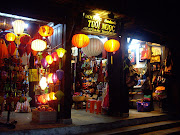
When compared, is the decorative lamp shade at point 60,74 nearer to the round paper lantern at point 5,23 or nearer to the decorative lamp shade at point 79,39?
the decorative lamp shade at point 79,39

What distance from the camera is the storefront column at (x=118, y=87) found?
9.38 m

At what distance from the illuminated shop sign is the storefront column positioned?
0.79 meters

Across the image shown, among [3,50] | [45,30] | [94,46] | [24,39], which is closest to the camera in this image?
[45,30]

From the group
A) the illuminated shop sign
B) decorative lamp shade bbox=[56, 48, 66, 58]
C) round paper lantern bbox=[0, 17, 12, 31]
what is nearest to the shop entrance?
the illuminated shop sign

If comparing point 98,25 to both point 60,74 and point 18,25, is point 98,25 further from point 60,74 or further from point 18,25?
point 18,25

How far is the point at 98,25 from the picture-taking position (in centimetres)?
876

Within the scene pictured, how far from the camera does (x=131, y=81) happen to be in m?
9.72

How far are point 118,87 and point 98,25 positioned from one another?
10.1 ft

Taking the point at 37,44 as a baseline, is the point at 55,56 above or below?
below

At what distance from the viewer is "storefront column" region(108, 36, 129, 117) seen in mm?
9375

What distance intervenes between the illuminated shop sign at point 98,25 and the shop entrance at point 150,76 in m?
2.75

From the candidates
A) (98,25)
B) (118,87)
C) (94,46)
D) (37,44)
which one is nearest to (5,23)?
(37,44)

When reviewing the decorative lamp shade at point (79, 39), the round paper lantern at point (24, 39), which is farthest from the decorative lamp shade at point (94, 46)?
the round paper lantern at point (24, 39)

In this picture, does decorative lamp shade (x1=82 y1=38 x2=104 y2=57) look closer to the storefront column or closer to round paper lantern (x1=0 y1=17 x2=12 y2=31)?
the storefront column
